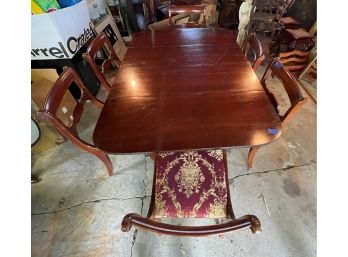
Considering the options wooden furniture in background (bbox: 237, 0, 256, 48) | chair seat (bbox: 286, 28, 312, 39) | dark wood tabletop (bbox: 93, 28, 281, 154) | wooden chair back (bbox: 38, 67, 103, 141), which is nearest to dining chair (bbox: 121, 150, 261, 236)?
dark wood tabletop (bbox: 93, 28, 281, 154)

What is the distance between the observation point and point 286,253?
1.15 m

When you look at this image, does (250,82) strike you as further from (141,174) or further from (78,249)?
(78,249)

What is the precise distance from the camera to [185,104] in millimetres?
980

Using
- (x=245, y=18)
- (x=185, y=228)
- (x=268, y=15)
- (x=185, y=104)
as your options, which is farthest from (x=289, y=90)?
(x=268, y=15)

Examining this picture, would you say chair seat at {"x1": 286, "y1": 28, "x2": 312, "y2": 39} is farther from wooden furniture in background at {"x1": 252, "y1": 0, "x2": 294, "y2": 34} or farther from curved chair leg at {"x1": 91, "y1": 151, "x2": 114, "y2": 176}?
curved chair leg at {"x1": 91, "y1": 151, "x2": 114, "y2": 176}

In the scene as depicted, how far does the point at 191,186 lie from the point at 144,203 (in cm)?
56

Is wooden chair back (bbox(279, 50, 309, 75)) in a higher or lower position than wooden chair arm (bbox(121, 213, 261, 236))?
lower

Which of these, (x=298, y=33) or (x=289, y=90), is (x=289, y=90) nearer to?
(x=289, y=90)

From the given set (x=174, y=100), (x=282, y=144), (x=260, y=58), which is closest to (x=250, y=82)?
(x=260, y=58)

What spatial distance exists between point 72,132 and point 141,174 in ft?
2.23

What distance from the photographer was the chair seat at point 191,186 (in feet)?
3.02

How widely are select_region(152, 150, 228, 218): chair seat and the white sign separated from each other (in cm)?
138

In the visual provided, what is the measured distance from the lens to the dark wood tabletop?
0.83 m

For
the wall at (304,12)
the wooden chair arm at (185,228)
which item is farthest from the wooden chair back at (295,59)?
the wooden chair arm at (185,228)
